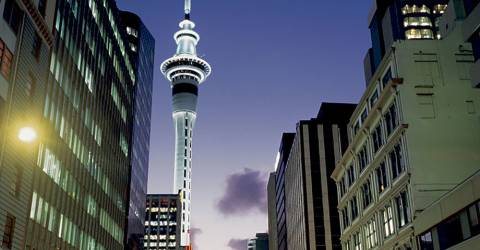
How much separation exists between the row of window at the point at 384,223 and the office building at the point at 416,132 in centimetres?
9

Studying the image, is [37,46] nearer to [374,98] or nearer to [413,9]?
[374,98]

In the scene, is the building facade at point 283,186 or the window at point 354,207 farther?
the building facade at point 283,186

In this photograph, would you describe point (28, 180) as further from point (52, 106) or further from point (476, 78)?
point (476, 78)

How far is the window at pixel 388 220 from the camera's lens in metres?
53.0

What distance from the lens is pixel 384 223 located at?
55.2m

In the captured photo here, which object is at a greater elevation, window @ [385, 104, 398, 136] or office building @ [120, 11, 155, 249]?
office building @ [120, 11, 155, 249]

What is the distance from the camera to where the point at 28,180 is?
39.5 meters

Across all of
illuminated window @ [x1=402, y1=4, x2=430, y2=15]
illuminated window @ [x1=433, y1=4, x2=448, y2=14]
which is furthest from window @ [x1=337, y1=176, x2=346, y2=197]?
illuminated window @ [x1=433, y1=4, x2=448, y2=14]

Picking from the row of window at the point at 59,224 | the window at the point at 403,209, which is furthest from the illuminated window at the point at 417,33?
the row of window at the point at 59,224

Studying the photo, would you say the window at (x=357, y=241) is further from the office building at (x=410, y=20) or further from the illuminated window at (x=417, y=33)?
the illuminated window at (x=417, y=33)

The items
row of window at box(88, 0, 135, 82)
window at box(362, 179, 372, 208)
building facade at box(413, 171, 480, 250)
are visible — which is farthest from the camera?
row of window at box(88, 0, 135, 82)

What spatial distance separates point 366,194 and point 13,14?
42316mm

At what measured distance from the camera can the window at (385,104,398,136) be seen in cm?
5233

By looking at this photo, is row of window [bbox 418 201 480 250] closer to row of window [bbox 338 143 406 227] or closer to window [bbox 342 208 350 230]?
row of window [bbox 338 143 406 227]
